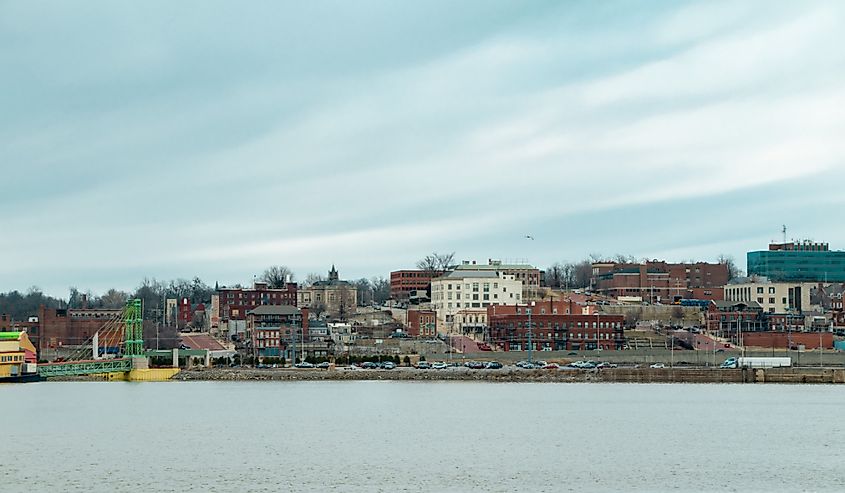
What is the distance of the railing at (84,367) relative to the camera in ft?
469

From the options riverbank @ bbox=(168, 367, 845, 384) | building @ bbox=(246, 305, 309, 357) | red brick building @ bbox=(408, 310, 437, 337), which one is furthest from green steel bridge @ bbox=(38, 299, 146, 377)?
red brick building @ bbox=(408, 310, 437, 337)

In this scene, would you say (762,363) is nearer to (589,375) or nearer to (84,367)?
(589,375)

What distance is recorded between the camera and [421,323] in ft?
632

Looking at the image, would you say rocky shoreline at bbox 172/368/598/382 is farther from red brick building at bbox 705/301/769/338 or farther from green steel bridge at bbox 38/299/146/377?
red brick building at bbox 705/301/769/338

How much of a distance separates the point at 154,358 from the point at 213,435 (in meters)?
86.1

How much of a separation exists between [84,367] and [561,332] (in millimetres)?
59872

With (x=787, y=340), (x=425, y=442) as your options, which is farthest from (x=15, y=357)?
(x=787, y=340)

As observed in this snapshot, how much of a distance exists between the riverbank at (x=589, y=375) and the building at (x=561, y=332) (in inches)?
1085

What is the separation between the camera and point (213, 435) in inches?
2958

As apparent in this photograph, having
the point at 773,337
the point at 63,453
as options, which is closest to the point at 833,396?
the point at 773,337

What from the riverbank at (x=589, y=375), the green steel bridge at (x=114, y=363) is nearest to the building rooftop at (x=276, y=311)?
the green steel bridge at (x=114, y=363)

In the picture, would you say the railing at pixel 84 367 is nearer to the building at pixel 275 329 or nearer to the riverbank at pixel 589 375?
the riverbank at pixel 589 375

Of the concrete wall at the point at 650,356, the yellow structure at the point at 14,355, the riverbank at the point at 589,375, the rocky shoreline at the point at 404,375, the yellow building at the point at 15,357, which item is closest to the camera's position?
the riverbank at the point at 589,375

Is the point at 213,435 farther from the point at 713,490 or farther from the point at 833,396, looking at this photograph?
the point at 833,396
